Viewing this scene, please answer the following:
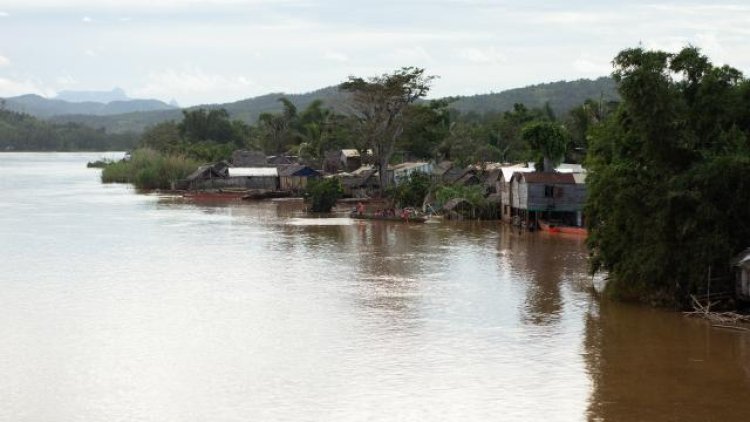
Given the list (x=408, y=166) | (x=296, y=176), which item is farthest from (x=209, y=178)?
(x=408, y=166)

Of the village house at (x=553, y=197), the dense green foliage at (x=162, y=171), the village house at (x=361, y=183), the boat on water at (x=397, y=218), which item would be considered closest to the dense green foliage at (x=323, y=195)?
the boat on water at (x=397, y=218)

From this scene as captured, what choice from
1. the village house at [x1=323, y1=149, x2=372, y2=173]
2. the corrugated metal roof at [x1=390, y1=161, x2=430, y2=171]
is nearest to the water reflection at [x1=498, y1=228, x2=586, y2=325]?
the corrugated metal roof at [x1=390, y1=161, x2=430, y2=171]

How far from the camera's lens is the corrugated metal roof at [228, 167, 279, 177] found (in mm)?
86938

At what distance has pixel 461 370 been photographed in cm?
2300

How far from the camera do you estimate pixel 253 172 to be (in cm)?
8738

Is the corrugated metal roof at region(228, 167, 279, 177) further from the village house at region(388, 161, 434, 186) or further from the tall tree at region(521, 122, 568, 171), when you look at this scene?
the tall tree at region(521, 122, 568, 171)

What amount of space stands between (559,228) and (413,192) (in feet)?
56.4

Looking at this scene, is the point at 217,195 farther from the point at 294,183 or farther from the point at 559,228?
the point at 559,228

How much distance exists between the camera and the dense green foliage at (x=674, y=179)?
27141mm

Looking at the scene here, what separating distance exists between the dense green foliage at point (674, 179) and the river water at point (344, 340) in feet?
5.02

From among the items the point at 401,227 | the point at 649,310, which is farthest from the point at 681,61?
the point at 401,227

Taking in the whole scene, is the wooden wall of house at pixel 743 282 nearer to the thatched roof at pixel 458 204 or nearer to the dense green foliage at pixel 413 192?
the thatched roof at pixel 458 204

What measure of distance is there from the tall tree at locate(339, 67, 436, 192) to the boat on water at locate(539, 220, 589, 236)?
76.8ft

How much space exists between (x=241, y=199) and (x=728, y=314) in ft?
195
